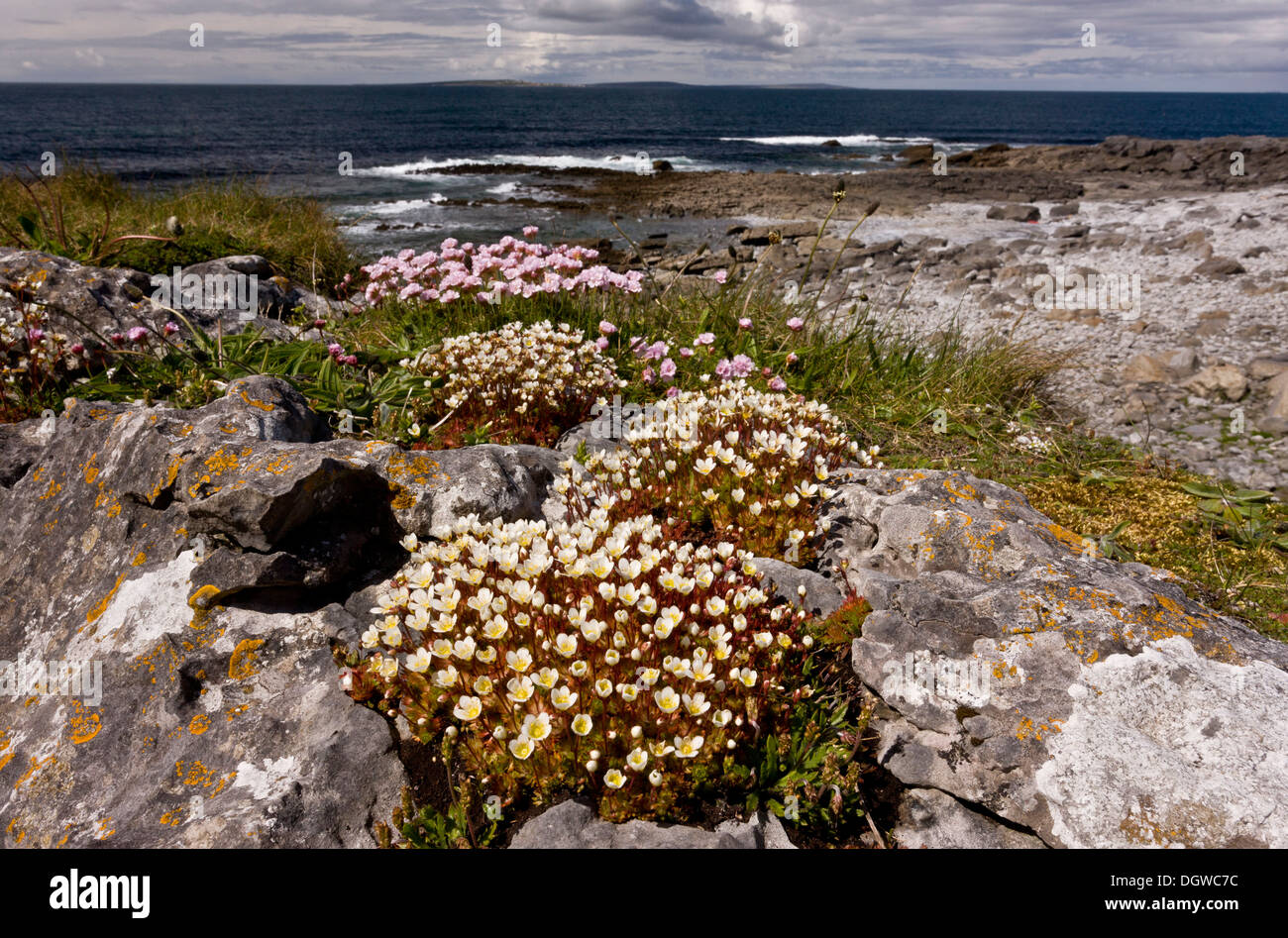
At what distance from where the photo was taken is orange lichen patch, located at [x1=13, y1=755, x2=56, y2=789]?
287 cm

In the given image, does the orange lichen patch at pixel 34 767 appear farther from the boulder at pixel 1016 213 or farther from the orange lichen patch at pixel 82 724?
the boulder at pixel 1016 213

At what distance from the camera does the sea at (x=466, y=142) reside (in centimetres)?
3084

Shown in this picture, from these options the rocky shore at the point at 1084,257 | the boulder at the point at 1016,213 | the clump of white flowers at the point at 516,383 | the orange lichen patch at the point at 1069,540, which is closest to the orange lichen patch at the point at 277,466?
the clump of white flowers at the point at 516,383

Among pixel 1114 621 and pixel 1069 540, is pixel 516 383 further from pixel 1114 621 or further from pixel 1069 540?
pixel 1114 621

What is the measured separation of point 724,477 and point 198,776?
2.82 m

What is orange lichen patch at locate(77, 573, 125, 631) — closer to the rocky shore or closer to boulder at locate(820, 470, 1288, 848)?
boulder at locate(820, 470, 1288, 848)

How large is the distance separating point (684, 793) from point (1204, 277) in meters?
16.9

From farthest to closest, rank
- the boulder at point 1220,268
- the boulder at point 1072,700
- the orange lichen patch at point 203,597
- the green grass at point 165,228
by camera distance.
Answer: the boulder at point 1220,268 < the green grass at point 165,228 < the orange lichen patch at point 203,597 < the boulder at point 1072,700

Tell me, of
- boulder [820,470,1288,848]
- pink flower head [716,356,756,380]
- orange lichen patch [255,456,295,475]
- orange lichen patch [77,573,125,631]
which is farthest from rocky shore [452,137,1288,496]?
orange lichen patch [77,573,125,631]

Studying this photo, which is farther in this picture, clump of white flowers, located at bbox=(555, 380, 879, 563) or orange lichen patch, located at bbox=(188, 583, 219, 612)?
clump of white flowers, located at bbox=(555, 380, 879, 563)

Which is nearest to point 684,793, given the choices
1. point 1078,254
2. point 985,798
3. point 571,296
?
point 985,798

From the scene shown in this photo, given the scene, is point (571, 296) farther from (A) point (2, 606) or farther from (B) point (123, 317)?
(A) point (2, 606)

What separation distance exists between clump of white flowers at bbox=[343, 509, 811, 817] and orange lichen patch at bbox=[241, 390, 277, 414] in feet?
5.36

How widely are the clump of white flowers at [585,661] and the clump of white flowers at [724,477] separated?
67cm
